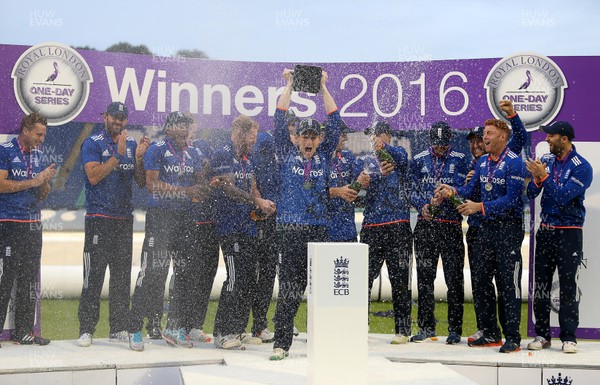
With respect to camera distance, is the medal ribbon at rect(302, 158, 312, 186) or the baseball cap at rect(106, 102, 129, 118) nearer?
the medal ribbon at rect(302, 158, 312, 186)

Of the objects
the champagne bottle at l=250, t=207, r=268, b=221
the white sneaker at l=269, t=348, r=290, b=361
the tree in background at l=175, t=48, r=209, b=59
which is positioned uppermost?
the tree in background at l=175, t=48, r=209, b=59

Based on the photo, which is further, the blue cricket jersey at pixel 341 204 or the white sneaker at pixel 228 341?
the blue cricket jersey at pixel 341 204

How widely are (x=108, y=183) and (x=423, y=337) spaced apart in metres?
2.45

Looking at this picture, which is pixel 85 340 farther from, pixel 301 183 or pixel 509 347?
pixel 509 347

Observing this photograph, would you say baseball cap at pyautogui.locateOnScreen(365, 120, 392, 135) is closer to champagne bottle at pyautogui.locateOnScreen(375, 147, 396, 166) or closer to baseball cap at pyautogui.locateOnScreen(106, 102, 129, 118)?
champagne bottle at pyautogui.locateOnScreen(375, 147, 396, 166)

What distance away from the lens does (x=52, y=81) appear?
5.66 meters

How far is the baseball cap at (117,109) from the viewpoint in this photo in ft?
18.5

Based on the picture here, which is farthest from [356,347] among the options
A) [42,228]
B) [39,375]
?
[42,228]

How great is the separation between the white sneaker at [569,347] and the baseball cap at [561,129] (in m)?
1.38

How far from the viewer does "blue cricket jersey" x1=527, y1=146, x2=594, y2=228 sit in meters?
5.56

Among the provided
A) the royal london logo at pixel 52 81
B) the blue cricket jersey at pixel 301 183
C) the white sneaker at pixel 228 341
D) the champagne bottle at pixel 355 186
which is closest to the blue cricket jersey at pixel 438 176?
the champagne bottle at pixel 355 186

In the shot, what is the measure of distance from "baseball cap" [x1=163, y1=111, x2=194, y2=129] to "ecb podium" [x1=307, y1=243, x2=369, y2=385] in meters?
1.79

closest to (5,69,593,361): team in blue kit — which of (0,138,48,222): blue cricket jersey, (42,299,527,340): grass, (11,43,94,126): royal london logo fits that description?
(0,138,48,222): blue cricket jersey

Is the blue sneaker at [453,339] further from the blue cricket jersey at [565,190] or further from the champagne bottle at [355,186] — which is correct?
the champagne bottle at [355,186]
